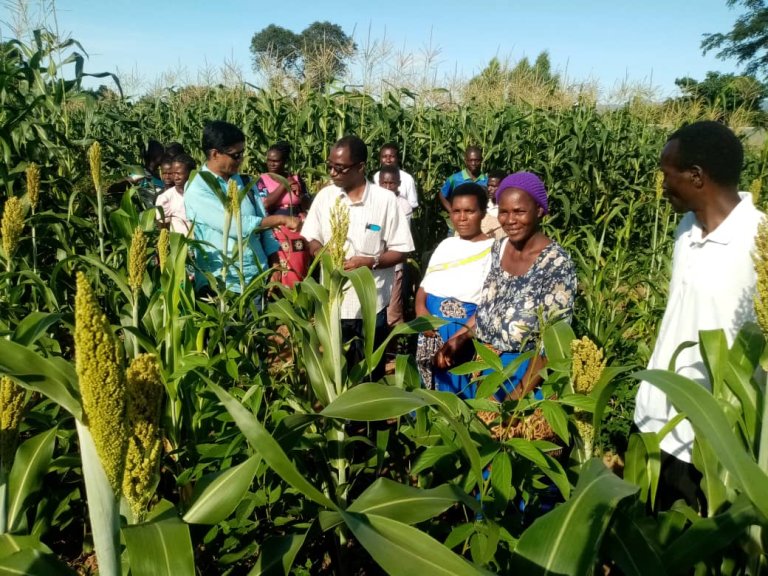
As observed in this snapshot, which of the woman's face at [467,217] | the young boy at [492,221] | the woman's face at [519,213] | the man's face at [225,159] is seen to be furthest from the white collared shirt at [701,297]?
the man's face at [225,159]

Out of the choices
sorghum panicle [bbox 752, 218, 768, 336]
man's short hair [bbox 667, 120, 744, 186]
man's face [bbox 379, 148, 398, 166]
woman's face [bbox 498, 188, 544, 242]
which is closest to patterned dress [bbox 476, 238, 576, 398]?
woman's face [bbox 498, 188, 544, 242]

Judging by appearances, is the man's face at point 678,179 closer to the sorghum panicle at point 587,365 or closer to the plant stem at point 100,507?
the sorghum panicle at point 587,365

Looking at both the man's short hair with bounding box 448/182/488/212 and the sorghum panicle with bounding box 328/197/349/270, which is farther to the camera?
the man's short hair with bounding box 448/182/488/212

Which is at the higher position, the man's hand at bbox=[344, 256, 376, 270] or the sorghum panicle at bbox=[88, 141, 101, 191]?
the sorghum panicle at bbox=[88, 141, 101, 191]

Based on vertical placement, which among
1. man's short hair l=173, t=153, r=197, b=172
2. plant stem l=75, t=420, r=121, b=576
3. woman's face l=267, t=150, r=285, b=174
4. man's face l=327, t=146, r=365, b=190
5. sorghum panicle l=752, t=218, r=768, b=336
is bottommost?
plant stem l=75, t=420, r=121, b=576

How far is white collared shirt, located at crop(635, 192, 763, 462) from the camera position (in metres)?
1.94

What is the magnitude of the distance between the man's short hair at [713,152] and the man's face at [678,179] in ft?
0.05

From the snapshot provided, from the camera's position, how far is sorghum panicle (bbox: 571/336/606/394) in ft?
4.38

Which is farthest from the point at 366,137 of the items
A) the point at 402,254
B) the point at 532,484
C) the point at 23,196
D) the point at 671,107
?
the point at 671,107

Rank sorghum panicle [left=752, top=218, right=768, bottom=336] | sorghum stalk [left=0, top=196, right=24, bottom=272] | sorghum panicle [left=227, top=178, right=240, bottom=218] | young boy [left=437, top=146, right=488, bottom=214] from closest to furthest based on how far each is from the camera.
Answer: sorghum panicle [left=752, top=218, right=768, bottom=336] < sorghum stalk [left=0, top=196, right=24, bottom=272] < sorghum panicle [left=227, top=178, right=240, bottom=218] < young boy [left=437, top=146, right=488, bottom=214]

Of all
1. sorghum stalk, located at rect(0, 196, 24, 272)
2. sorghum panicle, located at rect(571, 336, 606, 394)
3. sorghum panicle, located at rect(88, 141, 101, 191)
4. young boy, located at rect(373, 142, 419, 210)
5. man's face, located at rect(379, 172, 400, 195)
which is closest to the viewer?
sorghum panicle, located at rect(571, 336, 606, 394)

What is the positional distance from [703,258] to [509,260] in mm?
929

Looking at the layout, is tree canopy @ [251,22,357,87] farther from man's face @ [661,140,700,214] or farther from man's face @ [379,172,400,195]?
man's face @ [661,140,700,214]

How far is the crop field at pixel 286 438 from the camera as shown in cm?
97
